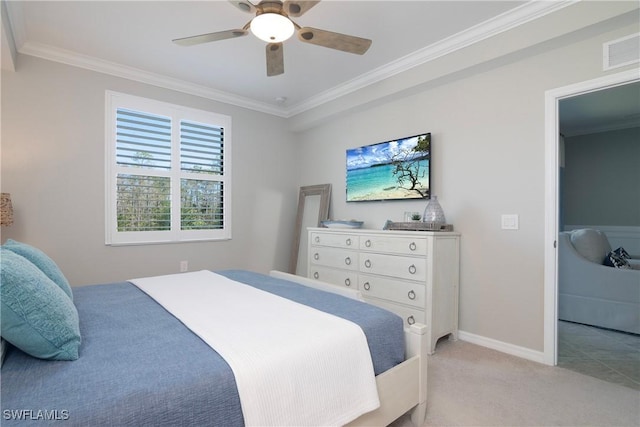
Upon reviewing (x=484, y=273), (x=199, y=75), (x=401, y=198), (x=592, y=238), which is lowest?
(x=484, y=273)

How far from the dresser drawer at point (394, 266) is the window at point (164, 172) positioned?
1902 mm

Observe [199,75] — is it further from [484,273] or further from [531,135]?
[484,273]

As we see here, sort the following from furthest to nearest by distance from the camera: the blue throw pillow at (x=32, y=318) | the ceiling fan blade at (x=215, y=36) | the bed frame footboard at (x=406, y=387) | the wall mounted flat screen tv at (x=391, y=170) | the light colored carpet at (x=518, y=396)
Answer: the wall mounted flat screen tv at (x=391, y=170) < the ceiling fan blade at (x=215, y=36) < the light colored carpet at (x=518, y=396) < the bed frame footboard at (x=406, y=387) < the blue throw pillow at (x=32, y=318)

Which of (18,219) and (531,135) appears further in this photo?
(18,219)

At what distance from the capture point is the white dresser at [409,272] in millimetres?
2582

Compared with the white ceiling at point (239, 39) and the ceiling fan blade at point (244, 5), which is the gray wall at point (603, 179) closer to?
the white ceiling at point (239, 39)

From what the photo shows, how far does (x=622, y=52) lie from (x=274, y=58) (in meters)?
2.27

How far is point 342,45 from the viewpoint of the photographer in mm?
2076

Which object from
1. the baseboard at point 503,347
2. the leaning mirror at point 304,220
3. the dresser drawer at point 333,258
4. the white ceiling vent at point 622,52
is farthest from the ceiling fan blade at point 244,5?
the baseboard at point 503,347

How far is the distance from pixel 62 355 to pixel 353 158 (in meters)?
3.25

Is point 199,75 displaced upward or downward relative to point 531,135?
upward

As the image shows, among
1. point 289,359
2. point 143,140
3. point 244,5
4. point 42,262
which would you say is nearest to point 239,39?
point 244,5

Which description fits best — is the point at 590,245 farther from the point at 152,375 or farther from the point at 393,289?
the point at 152,375

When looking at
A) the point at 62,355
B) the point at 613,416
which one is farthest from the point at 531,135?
the point at 62,355
